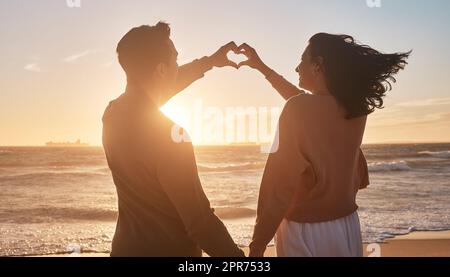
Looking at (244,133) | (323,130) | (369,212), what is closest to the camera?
(323,130)

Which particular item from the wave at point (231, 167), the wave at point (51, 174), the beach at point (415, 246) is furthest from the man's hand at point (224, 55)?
the wave at point (231, 167)

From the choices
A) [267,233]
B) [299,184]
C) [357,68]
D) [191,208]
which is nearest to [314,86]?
[357,68]

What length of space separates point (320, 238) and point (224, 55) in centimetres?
114

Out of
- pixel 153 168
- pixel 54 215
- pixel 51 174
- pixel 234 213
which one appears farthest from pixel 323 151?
pixel 51 174

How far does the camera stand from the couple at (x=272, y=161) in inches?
73.1

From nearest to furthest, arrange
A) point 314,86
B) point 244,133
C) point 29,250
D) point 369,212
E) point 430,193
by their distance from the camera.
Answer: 1. point 314,86
2. point 244,133
3. point 29,250
4. point 369,212
5. point 430,193

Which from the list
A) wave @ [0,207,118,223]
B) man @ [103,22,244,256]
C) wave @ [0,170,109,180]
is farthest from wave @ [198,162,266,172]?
man @ [103,22,244,256]

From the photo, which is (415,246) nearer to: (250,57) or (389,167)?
(250,57)

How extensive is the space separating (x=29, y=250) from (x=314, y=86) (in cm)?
608

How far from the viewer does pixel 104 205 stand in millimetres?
11266

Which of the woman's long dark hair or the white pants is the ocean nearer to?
the white pants

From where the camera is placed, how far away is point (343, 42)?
2.13 metres
